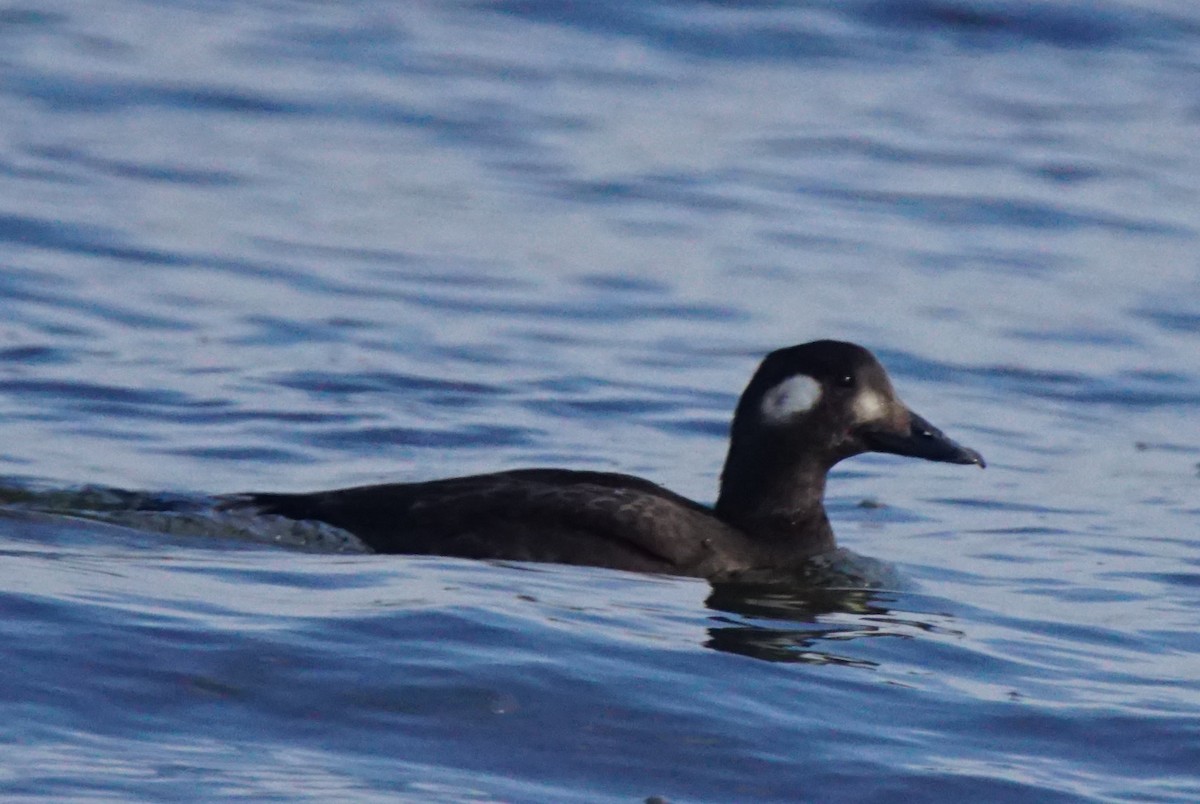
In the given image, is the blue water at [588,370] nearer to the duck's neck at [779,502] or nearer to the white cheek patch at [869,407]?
the duck's neck at [779,502]

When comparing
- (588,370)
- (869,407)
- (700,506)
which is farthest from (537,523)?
(588,370)

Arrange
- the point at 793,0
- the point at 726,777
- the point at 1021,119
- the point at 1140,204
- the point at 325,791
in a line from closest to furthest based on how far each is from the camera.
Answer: the point at 325,791 → the point at 726,777 → the point at 1140,204 → the point at 1021,119 → the point at 793,0

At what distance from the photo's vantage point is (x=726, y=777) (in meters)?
6.66

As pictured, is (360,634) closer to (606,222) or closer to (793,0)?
(606,222)

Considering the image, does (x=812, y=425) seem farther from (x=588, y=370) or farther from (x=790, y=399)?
(x=588, y=370)

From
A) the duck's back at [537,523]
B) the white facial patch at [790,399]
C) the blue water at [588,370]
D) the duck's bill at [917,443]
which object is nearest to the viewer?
the blue water at [588,370]

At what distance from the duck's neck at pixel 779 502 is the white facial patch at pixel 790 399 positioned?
194 mm

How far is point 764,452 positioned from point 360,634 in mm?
2736

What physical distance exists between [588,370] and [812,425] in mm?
3785

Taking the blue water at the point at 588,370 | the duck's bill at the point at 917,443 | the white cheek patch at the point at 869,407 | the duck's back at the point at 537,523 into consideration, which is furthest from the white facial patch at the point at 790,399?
the blue water at the point at 588,370

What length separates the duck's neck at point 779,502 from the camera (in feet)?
32.2

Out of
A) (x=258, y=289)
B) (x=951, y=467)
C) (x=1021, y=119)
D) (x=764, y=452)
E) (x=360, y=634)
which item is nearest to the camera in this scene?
(x=360, y=634)

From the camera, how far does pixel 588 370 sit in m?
13.5

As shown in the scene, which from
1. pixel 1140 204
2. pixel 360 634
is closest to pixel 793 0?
→ pixel 1140 204
